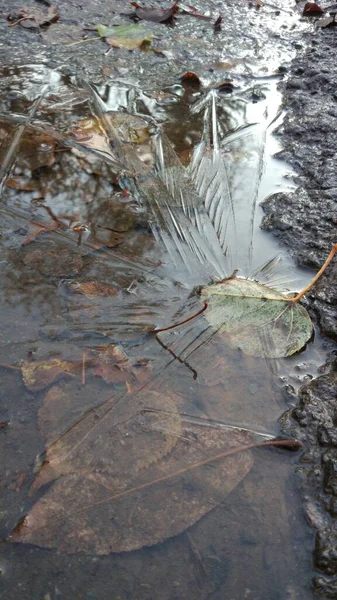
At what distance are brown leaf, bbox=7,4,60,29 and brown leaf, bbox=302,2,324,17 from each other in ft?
5.71

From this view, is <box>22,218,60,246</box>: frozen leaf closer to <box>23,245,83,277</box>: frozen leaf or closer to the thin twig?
<box>23,245,83,277</box>: frozen leaf

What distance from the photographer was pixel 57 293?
1.96 metres

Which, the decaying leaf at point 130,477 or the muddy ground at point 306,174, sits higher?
the muddy ground at point 306,174

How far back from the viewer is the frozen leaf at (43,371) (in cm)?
168

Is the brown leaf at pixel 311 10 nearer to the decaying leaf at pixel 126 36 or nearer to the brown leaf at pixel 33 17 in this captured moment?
the decaying leaf at pixel 126 36

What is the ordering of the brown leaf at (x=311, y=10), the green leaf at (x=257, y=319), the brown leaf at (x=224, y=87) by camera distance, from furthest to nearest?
the brown leaf at (x=311, y=10)
the brown leaf at (x=224, y=87)
the green leaf at (x=257, y=319)

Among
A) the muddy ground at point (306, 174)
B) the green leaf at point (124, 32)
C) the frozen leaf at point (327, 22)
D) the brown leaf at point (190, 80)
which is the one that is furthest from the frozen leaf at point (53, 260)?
the frozen leaf at point (327, 22)

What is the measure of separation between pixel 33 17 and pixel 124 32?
57 cm

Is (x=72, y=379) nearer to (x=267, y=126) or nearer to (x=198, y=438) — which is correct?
(x=198, y=438)

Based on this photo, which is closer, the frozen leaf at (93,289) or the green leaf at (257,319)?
the green leaf at (257,319)

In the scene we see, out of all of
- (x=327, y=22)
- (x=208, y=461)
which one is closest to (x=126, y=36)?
(x=327, y=22)

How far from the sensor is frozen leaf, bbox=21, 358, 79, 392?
168 cm

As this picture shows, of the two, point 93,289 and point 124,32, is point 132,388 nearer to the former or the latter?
point 93,289

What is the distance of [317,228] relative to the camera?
228cm
